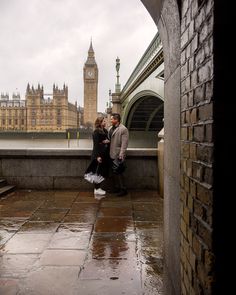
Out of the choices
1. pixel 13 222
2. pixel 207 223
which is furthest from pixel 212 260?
pixel 13 222

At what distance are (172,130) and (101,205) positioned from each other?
135 inches

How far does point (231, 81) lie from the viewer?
1.40 meters

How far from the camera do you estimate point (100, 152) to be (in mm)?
6574

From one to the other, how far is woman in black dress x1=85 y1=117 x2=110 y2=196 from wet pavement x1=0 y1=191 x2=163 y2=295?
Result: 2.29ft

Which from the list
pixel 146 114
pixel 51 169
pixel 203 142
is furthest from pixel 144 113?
pixel 203 142

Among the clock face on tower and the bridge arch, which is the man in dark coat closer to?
the bridge arch

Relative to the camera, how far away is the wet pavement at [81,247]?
2.82 m

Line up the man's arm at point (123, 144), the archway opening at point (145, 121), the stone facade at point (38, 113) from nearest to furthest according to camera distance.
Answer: the man's arm at point (123, 144)
the archway opening at point (145, 121)
the stone facade at point (38, 113)

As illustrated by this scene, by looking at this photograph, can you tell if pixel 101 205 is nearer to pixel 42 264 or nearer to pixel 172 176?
pixel 42 264

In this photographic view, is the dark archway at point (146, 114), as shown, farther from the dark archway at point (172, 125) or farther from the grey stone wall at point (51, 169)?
the dark archway at point (172, 125)

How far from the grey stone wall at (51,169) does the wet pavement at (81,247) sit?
48.1 inches

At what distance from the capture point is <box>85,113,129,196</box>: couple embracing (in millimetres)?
6427

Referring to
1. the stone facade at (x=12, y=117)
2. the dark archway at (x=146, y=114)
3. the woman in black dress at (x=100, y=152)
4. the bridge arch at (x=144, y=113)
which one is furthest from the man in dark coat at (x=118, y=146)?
the stone facade at (x=12, y=117)

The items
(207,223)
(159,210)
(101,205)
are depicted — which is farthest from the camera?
(101,205)
